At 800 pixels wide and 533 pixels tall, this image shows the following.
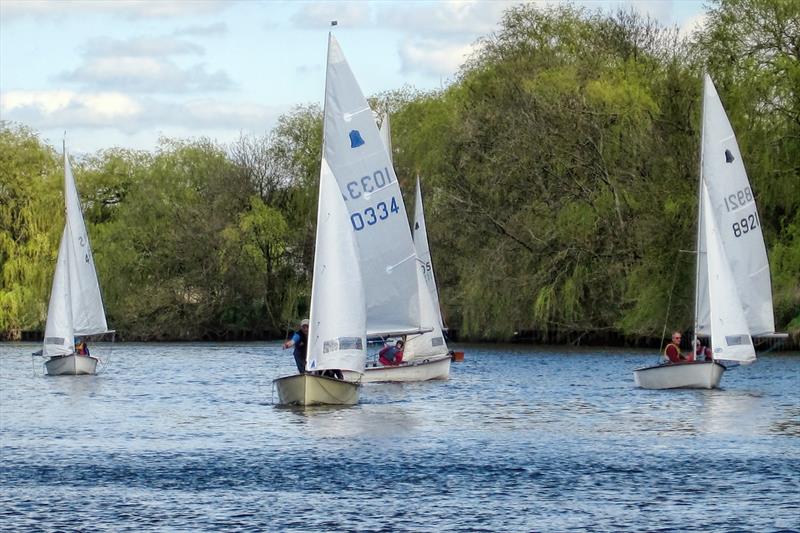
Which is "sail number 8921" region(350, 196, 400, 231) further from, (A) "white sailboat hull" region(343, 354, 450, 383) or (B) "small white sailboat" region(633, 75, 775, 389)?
(B) "small white sailboat" region(633, 75, 775, 389)

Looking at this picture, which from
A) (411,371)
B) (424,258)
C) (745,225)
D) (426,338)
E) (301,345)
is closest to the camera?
(301,345)

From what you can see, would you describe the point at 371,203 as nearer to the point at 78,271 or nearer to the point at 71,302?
the point at 71,302

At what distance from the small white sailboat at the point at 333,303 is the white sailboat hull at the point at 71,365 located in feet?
73.3

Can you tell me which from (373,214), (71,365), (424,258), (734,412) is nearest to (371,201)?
(373,214)

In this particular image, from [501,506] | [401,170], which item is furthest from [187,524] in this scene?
[401,170]

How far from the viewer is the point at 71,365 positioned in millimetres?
58000

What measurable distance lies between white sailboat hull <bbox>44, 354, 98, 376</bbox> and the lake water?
6.97 metres

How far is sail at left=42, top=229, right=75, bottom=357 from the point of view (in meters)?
57.0

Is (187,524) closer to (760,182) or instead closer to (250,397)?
(250,397)

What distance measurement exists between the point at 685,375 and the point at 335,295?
11.3m

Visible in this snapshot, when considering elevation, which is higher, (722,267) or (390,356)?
(722,267)

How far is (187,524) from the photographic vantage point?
73.4 feet

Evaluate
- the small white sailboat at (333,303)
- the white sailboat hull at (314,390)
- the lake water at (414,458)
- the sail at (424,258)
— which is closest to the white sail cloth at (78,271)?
the lake water at (414,458)

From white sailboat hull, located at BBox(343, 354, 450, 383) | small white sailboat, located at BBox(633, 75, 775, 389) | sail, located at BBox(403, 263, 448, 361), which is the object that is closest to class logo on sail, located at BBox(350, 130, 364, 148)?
white sailboat hull, located at BBox(343, 354, 450, 383)
